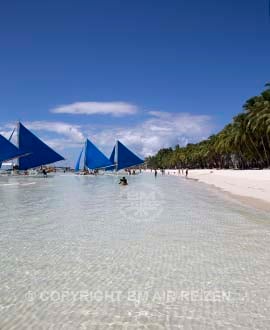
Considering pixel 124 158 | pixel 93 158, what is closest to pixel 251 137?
pixel 124 158

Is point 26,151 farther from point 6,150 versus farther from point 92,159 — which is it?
point 92,159

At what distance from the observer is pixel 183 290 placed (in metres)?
5.91

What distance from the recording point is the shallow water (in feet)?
16.0

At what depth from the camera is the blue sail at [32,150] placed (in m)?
66.6

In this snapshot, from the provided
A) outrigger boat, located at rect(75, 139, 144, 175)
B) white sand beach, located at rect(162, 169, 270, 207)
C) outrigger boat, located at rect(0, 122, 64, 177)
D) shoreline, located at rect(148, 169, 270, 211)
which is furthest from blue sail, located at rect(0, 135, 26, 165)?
shoreline, located at rect(148, 169, 270, 211)

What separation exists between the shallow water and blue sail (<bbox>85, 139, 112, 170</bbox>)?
67.2 meters

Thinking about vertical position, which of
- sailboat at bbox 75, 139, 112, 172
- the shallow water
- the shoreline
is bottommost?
the shallow water

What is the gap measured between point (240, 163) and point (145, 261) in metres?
89.7

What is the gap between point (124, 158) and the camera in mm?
80812

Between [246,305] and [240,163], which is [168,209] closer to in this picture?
[246,305]

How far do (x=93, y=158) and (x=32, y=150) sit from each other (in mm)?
15587

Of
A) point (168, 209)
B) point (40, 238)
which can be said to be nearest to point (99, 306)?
point (40, 238)

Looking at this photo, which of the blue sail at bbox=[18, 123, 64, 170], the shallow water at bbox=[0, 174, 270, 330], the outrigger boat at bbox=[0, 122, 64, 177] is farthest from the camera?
the blue sail at bbox=[18, 123, 64, 170]

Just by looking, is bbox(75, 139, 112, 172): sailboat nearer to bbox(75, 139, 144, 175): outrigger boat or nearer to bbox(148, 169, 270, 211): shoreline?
bbox(75, 139, 144, 175): outrigger boat
